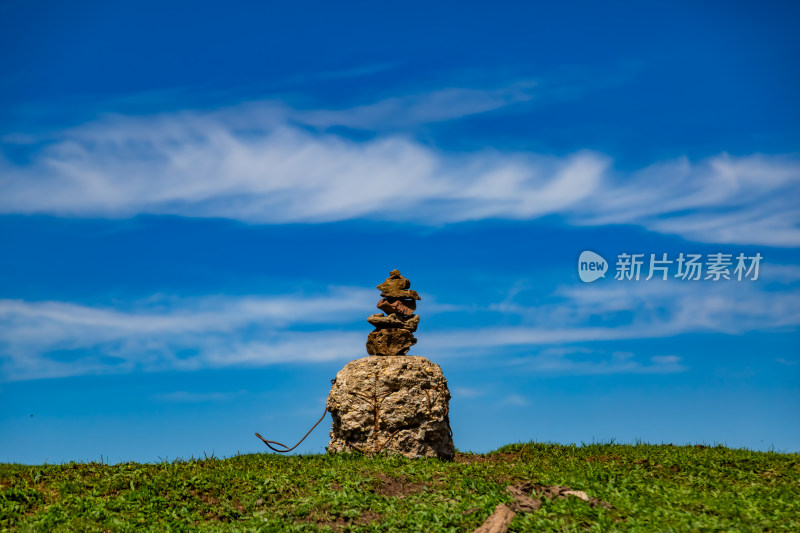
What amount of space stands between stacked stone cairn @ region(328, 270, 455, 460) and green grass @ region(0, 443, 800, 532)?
2.42 feet

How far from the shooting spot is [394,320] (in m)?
15.9

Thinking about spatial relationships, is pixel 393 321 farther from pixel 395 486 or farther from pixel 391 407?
pixel 395 486

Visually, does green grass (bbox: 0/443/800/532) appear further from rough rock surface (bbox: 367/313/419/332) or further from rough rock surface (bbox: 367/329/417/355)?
rough rock surface (bbox: 367/313/419/332)

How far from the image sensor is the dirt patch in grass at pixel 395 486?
1149cm

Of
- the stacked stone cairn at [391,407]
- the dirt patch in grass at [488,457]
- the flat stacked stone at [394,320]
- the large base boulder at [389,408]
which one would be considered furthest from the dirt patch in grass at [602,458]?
the flat stacked stone at [394,320]

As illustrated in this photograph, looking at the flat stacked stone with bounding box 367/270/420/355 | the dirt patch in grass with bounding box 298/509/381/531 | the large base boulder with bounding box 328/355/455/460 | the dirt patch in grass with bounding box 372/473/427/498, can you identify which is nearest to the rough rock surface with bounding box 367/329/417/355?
the flat stacked stone with bounding box 367/270/420/355

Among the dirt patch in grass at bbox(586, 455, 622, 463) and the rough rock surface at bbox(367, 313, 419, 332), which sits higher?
the rough rock surface at bbox(367, 313, 419, 332)

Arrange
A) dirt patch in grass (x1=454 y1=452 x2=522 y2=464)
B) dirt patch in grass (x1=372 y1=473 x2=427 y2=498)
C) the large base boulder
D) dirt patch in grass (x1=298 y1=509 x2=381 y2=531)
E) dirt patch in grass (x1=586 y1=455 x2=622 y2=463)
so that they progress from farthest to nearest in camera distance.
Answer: dirt patch in grass (x1=454 y1=452 x2=522 y2=464) < dirt patch in grass (x1=586 y1=455 x2=622 y2=463) < the large base boulder < dirt patch in grass (x1=372 y1=473 x2=427 y2=498) < dirt patch in grass (x1=298 y1=509 x2=381 y2=531)

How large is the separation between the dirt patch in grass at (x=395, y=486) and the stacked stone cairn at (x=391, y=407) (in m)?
2.53

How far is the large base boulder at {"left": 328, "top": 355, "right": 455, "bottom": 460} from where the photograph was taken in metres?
14.7

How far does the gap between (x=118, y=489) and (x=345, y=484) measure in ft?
13.2

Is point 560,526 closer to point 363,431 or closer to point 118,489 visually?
point 363,431

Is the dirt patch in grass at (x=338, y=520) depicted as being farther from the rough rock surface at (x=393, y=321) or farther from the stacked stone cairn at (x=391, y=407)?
the rough rock surface at (x=393, y=321)

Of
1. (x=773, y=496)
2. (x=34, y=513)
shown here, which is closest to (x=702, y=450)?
(x=773, y=496)
